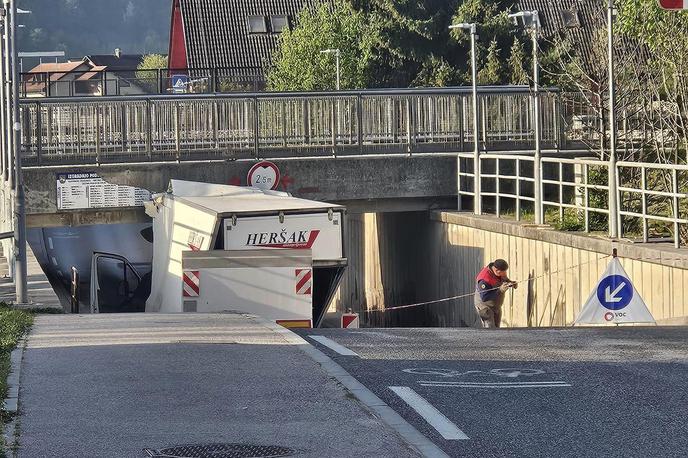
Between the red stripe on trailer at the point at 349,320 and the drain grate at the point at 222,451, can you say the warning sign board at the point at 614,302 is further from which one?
the drain grate at the point at 222,451

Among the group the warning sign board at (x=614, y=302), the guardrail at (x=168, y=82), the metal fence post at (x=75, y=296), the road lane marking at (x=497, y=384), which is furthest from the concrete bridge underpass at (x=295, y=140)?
the road lane marking at (x=497, y=384)

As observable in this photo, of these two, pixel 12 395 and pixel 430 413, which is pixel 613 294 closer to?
pixel 430 413

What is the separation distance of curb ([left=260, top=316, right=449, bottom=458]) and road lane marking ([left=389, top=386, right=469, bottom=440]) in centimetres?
20

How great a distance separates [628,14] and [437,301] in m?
9.32

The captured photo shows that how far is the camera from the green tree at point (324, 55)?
57.6 meters

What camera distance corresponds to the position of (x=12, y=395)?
10.0 meters

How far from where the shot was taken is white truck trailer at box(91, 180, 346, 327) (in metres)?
22.2

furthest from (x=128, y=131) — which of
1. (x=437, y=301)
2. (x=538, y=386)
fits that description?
(x=538, y=386)

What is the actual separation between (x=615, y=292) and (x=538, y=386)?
293 inches

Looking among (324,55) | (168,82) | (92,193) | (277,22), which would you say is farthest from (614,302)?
(277,22)

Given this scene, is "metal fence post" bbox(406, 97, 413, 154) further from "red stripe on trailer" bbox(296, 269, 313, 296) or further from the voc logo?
the voc logo

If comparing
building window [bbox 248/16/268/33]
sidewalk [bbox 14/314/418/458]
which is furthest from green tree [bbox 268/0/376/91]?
sidewalk [bbox 14/314/418/458]

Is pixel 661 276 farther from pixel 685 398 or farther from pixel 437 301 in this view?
pixel 437 301

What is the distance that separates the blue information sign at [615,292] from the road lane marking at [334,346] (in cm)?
485
